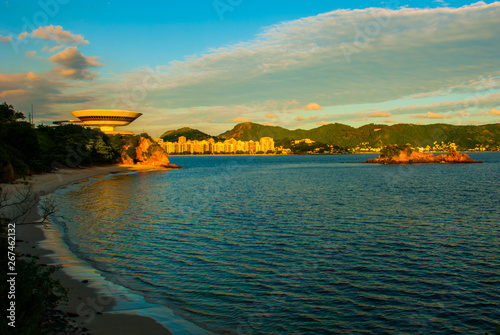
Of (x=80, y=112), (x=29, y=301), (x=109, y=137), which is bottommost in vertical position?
(x=29, y=301)

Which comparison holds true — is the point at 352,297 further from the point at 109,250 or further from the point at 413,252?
the point at 109,250

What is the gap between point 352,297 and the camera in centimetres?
1358

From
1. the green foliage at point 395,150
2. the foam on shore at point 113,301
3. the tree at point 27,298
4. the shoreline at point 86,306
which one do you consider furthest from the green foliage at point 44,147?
the green foliage at point 395,150

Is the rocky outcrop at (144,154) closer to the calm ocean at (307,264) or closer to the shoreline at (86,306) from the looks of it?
the calm ocean at (307,264)

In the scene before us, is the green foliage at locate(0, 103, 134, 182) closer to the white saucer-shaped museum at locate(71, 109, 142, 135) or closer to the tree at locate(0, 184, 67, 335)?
the white saucer-shaped museum at locate(71, 109, 142, 135)

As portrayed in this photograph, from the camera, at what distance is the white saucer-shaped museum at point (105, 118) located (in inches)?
6334

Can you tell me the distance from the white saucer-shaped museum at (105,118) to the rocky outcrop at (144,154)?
30239mm

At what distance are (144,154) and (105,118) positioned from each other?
4023 centimetres

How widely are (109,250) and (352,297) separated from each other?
1424cm

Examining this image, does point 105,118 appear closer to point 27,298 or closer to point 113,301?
point 113,301

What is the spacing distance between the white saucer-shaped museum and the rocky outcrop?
99.2 feet

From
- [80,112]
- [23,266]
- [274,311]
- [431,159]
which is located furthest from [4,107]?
[431,159]

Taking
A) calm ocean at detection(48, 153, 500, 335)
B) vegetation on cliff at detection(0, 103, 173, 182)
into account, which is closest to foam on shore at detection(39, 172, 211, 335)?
calm ocean at detection(48, 153, 500, 335)

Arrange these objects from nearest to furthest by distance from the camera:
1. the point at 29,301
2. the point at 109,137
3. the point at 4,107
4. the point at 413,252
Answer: the point at 29,301 < the point at 413,252 < the point at 4,107 < the point at 109,137
